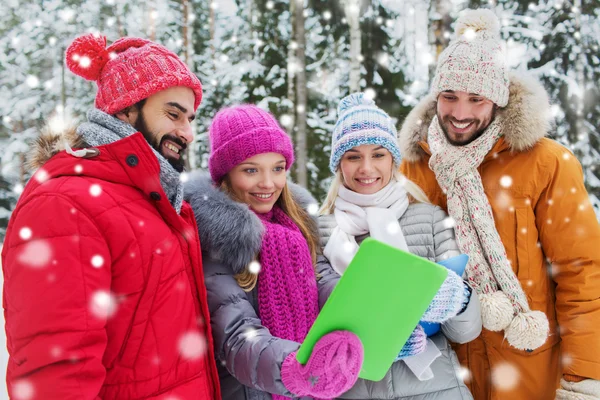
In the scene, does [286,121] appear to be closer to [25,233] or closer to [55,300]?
[25,233]

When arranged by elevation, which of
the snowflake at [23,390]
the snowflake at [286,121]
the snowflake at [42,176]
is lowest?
the snowflake at [286,121]

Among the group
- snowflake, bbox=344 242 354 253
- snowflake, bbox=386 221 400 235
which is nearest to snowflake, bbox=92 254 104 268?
snowflake, bbox=344 242 354 253

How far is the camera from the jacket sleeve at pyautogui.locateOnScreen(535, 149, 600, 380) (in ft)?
8.00

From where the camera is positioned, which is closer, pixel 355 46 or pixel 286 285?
pixel 286 285

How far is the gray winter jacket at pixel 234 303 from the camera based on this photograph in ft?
6.04

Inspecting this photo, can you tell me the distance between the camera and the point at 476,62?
2.75m

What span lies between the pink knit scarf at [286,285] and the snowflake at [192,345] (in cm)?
42

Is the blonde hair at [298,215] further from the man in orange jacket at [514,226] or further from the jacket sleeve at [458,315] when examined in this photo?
the man in orange jacket at [514,226]

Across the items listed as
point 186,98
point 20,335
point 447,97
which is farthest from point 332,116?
point 20,335

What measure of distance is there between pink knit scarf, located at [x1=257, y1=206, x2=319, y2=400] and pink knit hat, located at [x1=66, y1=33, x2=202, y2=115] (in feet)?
3.09

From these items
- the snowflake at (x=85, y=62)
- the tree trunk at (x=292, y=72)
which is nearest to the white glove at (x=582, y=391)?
the snowflake at (x=85, y=62)

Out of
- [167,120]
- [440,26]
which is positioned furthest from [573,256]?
[440,26]

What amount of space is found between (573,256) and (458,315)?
0.88m

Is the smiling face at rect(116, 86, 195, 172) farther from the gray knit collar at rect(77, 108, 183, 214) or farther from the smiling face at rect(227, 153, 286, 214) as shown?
the smiling face at rect(227, 153, 286, 214)
